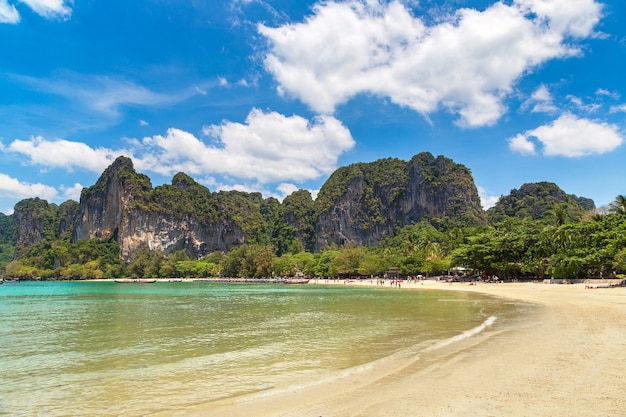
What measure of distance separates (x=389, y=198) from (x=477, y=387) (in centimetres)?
15873

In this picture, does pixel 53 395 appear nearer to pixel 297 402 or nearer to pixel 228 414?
pixel 228 414

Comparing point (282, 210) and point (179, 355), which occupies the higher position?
point (282, 210)

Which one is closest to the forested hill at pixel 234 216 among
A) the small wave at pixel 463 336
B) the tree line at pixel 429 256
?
the tree line at pixel 429 256

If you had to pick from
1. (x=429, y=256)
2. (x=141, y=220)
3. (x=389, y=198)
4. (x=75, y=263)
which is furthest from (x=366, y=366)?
(x=75, y=263)

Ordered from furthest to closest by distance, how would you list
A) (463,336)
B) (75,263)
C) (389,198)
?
1. (389,198)
2. (75,263)
3. (463,336)

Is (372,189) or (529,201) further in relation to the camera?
(372,189)

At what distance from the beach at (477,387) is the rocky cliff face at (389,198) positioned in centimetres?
13718

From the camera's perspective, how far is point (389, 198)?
163625 mm

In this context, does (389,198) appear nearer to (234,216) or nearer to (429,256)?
(234,216)

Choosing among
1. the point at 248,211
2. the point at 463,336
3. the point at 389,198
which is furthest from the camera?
the point at 248,211

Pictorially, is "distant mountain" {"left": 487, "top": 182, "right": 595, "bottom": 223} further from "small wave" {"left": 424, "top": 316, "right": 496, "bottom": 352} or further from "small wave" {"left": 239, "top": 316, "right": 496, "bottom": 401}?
"small wave" {"left": 239, "top": 316, "right": 496, "bottom": 401}

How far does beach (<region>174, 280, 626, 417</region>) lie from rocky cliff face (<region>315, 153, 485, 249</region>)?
450ft

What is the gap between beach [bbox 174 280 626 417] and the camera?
629cm

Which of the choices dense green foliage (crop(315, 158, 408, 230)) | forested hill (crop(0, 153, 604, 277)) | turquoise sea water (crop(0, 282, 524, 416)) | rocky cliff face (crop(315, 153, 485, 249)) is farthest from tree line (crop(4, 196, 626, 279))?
turquoise sea water (crop(0, 282, 524, 416))
